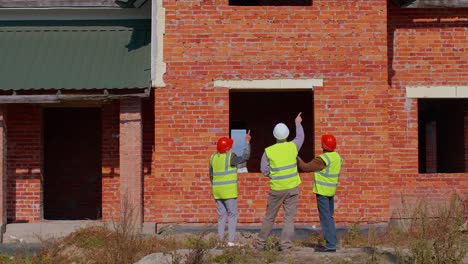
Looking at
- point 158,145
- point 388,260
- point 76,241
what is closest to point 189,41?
point 158,145

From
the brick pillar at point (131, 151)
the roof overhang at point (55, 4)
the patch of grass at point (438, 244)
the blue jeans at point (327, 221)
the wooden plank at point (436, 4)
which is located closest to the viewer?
the patch of grass at point (438, 244)

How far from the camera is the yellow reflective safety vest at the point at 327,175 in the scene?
1004cm

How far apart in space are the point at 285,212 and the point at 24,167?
6.60 m

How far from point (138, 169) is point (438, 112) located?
8770 mm

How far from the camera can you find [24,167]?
1459cm

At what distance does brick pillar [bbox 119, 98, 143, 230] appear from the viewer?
13234 millimetres

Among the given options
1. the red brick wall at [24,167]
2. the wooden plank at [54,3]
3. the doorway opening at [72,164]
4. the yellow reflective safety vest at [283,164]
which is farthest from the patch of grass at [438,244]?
the doorway opening at [72,164]

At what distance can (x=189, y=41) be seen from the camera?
1305cm

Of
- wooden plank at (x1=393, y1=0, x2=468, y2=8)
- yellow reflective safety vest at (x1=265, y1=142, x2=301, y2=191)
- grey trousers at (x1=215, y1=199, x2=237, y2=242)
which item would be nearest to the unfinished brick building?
wooden plank at (x1=393, y1=0, x2=468, y2=8)

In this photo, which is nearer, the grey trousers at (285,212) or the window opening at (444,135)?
the grey trousers at (285,212)

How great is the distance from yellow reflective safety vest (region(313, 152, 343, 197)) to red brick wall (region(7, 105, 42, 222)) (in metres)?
6.73

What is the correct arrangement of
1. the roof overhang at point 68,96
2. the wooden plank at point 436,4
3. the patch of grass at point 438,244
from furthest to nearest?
the wooden plank at point 436,4
the roof overhang at point 68,96
the patch of grass at point 438,244

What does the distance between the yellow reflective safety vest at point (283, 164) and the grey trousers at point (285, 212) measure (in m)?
0.10

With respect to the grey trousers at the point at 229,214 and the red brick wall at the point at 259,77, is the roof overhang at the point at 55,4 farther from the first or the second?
the grey trousers at the point at 229,214
